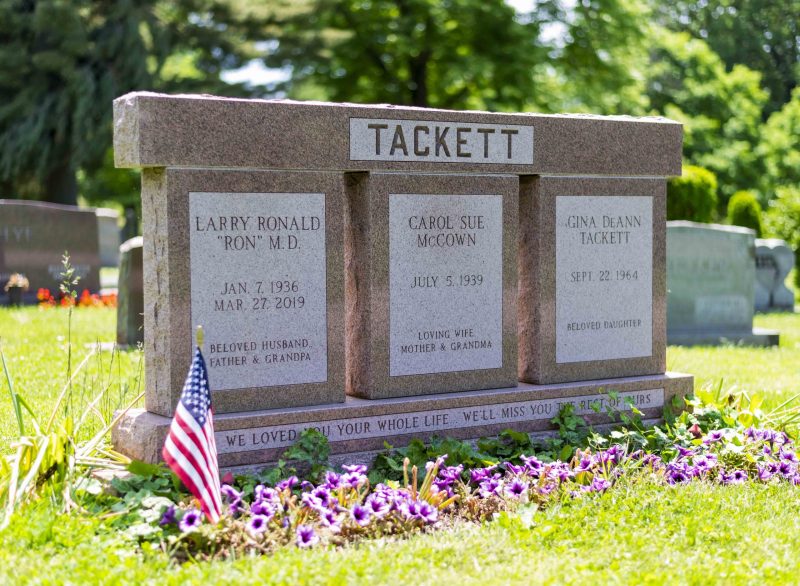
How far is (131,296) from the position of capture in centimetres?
993

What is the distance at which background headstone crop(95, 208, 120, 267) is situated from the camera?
23.5 m

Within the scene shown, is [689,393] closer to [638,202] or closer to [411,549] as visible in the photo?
[638,202]

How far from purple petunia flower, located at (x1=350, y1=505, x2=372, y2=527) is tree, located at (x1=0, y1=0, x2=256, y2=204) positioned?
19467 mm

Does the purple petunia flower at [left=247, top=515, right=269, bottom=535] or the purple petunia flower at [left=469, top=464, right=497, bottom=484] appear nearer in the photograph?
the purple petunia flower at [left=247, top=515, right=269, bottom=535]

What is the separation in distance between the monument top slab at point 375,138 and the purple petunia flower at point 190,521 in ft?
5.81

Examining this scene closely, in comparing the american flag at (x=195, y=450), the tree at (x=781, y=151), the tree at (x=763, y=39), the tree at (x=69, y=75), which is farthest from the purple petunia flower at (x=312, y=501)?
the tree at (x=763, y=39)

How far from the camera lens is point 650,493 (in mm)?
4953

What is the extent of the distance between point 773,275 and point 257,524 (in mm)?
14885

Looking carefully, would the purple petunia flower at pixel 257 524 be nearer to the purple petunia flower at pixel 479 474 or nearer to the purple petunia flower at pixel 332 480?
the purple petunia flower at pixel 332 480

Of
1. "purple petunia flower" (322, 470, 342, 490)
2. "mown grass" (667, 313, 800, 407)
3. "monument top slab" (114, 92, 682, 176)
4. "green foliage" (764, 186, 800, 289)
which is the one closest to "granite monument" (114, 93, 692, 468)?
"monument top slab" (114, 92, 682, 176)

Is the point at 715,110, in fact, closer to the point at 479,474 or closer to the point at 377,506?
the point at 479,474

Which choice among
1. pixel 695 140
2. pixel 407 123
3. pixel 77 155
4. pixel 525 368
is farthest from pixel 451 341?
pixel 695 140

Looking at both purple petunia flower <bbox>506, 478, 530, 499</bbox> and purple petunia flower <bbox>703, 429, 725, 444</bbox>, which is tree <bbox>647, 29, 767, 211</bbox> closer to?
purple petunia flower <bbox>703, 429, 725, 444</bbox>

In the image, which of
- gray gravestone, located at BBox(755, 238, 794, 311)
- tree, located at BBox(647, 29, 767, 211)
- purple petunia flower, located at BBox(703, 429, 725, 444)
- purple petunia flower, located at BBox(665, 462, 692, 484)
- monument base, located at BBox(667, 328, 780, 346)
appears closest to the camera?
purple petunia flower, located at BBox(665, 462, 692, 484)
